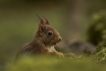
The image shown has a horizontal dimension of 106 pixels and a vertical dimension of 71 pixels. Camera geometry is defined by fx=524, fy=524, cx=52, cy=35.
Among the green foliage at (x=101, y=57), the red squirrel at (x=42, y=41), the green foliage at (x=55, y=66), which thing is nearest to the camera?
the green foliage at (x=55, y=66)

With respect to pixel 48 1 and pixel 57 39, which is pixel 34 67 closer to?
pixel 57 39

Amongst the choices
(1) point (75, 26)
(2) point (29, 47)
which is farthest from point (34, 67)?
(1) point (75, 26)

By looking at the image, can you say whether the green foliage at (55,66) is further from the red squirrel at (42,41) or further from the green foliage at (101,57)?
the red squirrel at (42,41)

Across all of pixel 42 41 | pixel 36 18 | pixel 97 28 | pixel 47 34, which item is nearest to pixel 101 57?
pixel 42 41

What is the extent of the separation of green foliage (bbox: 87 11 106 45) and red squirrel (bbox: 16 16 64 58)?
2.59 metres

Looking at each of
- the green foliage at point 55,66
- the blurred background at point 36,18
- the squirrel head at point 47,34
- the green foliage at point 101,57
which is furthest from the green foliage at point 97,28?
the green foliage at point 55,66

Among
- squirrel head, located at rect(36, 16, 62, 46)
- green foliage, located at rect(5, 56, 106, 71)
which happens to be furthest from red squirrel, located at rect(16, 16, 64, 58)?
green foliage, located at rect(5, 56, 106, 71)

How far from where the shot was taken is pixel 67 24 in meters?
24.1

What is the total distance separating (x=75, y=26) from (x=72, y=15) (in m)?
1.42

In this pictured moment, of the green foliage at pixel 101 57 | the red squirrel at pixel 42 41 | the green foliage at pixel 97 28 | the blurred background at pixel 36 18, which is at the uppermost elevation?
the blurred background at pixel 36 18

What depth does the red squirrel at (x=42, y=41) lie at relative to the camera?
5.76 metres

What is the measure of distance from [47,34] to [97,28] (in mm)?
3074

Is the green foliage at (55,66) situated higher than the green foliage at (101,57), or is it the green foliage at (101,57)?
the green foliage at (101,57)

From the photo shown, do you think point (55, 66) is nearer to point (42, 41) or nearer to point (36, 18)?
point (42, 41)
